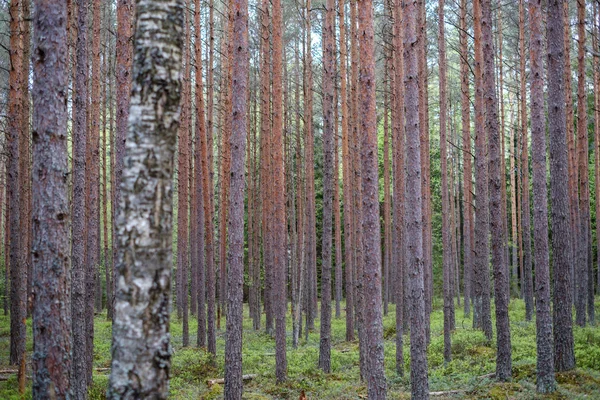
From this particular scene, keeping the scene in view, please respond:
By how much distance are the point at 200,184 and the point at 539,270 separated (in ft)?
31.1

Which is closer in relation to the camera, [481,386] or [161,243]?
[161,243]

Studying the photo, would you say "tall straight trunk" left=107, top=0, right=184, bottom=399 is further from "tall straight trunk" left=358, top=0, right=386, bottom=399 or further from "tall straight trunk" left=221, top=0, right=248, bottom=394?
"tall straight trunk" left=221, top=0, right=248, bottom=394

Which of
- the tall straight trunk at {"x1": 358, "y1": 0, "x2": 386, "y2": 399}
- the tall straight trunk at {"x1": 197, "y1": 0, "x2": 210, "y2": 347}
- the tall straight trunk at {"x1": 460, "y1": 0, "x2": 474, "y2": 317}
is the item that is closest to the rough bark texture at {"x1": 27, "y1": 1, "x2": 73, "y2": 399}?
the tall straight trunk at {"x1": 358, "y1": 0, "x2": 386, "y2": 399}

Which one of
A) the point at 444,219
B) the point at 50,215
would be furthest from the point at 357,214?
the point at 50,215

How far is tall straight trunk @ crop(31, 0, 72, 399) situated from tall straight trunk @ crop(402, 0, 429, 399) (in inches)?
196

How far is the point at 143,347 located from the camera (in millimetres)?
3377

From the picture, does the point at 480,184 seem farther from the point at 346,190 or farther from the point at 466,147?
the point at 346,190

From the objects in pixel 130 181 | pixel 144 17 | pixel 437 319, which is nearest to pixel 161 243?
pixel 130 181

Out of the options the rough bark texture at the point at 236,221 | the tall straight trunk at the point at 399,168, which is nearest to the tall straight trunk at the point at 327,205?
the tall straight trunk at the point at 399,168

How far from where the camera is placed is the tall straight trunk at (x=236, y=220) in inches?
362

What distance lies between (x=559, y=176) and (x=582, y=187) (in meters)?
10.4

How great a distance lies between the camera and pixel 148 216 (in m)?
3.46

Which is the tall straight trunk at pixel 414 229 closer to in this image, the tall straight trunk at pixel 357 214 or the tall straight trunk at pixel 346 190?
the tall straight trunk at pixel 357 214

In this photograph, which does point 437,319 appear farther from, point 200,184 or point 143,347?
point 143,347
